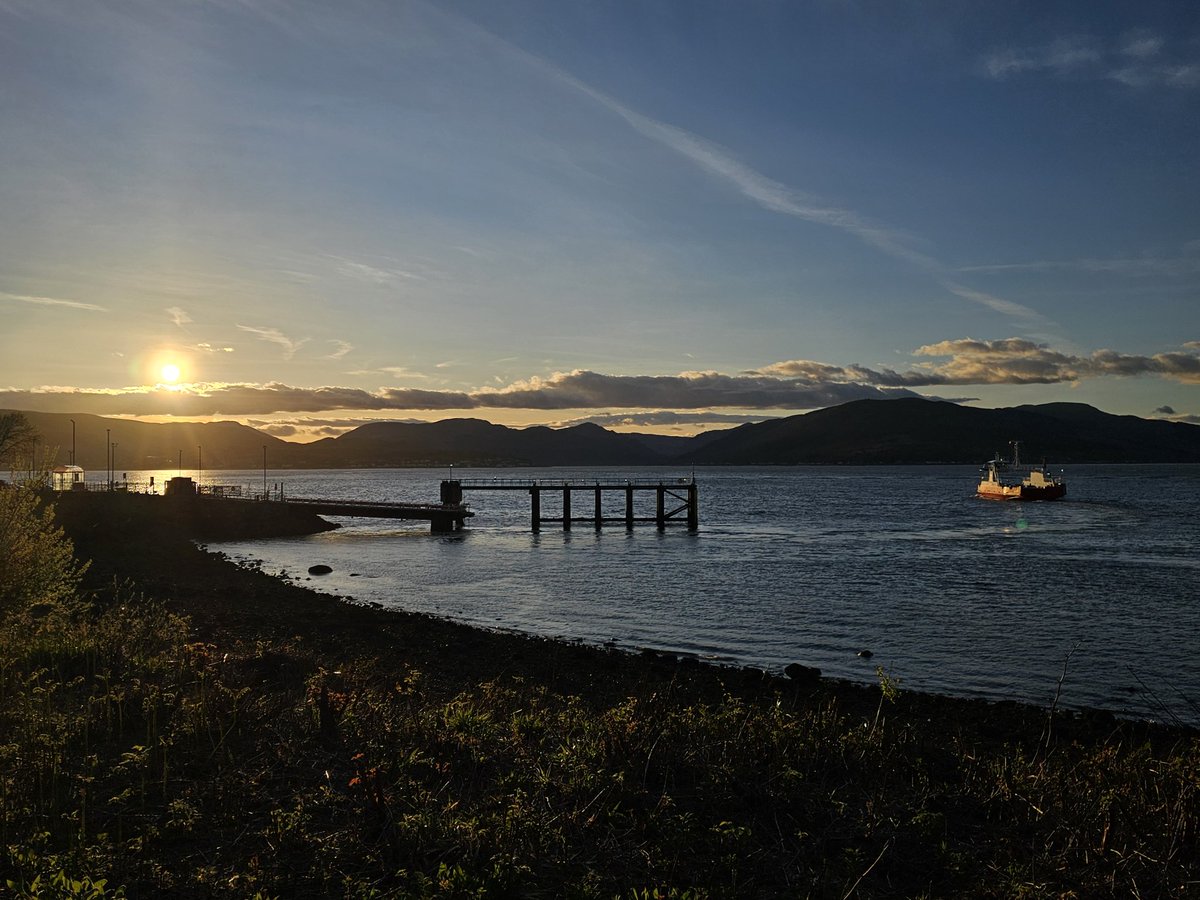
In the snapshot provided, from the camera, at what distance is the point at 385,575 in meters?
42.8

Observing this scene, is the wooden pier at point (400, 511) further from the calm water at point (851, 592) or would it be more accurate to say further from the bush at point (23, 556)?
the bush at point (23, 556)

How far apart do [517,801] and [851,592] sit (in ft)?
98.5

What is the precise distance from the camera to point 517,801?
281 inches

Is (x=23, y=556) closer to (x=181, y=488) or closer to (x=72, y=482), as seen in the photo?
(x=181, y=488)

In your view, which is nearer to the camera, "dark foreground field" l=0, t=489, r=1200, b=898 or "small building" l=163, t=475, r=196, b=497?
"dark foreground field" l=0, t=489, r=1200, b=898

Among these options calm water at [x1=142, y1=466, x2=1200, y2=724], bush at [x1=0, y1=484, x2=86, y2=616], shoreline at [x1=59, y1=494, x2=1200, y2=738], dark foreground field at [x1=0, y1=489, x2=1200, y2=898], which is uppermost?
bush at [x1=0, y1=484, x2=86, y2=616]

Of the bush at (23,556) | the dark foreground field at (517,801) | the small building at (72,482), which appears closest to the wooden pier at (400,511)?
the small building at (72,482)

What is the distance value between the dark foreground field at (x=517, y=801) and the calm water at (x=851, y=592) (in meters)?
10.5

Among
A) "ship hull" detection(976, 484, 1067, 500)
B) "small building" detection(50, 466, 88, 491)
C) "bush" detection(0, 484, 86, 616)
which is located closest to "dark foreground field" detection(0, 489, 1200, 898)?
"bush" detection(0, 484, 86, 616)

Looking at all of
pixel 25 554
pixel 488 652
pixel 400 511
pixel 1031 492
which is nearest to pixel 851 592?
pixel 488 652

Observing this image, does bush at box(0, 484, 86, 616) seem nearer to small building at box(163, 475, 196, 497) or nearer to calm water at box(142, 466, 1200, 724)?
calm water at box(142, 466, 1200, 724)

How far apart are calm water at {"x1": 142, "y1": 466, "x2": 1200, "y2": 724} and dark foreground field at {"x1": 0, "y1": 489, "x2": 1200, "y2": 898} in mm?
10454

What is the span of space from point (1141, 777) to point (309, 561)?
4636 cm

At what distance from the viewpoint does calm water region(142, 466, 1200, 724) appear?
22.0 m
